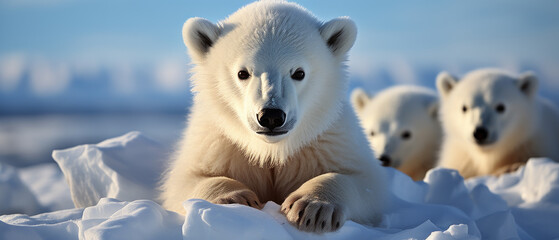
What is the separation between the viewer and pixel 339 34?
381 centimetres

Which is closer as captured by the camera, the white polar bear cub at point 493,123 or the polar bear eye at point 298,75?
the polar bear eye at point 298,75

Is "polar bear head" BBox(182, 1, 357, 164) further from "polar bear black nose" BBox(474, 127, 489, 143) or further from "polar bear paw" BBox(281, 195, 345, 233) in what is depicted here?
"polar bear black nose" BBox(474, 127, 489, 143)

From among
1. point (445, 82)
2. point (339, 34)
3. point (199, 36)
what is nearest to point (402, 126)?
point (445, 82)

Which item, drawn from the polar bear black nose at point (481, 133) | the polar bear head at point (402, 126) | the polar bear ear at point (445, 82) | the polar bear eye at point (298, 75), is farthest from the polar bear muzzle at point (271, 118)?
the polar bear ear at point (445, 82)

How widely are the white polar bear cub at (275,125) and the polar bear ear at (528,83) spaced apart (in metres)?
4.02

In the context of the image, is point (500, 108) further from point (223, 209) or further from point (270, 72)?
point (223, 209)

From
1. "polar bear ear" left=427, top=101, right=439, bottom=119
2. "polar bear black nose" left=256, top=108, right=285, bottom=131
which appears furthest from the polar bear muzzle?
"polar bear ear" left=427, top=101, right=439, bottom=119

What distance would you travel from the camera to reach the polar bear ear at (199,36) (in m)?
3.69

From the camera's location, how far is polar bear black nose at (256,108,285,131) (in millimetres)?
3082

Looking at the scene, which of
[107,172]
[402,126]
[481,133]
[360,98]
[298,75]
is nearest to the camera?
[298,75]

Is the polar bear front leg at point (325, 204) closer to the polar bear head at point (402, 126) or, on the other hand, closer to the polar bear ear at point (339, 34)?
the polar bear ear at point (339, 34)

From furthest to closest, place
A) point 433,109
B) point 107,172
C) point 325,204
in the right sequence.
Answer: point 433,109 → point 107,172 → point 325,204

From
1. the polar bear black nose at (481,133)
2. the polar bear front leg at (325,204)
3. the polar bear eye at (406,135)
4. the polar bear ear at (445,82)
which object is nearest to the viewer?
the polar bear front leg at (325,204)

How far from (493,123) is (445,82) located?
102 cm
